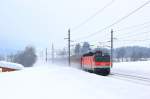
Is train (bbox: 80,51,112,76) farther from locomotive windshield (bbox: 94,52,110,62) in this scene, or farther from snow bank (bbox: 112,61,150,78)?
snow bank (bbox: 112,61,150,78)

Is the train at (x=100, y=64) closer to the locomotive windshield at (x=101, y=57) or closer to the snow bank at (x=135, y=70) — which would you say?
the locomotive windshield at (x=101, y=57)

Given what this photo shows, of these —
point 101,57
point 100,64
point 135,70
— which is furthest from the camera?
point 135,70

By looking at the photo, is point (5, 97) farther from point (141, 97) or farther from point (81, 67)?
point (81, 67)

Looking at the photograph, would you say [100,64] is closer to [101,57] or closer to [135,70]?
[101,57]

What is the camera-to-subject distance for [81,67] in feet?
148

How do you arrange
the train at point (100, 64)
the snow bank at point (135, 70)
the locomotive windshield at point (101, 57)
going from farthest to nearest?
1. the snow bank at point (135, 70)
2. the locomotive windshield at point (101, 57)
3. the train at point (100, 64)

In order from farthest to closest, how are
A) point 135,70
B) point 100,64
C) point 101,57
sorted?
1. point 135,70
2. point 101,57
3. point 100,64

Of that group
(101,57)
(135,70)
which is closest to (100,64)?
(101,57)

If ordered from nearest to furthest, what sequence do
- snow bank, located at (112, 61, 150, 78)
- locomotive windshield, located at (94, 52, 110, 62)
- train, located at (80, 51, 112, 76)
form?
train, located at (80, 51, 112, 76) → locomotive windshield, located at (94, 52, 110, 62) → snow bank, located at (112, 61, 150, 78)

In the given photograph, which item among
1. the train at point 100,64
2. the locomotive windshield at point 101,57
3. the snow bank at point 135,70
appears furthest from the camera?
the snow bank at point 135,70

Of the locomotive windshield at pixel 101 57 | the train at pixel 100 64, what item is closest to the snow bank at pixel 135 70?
the train at pixel 100 64

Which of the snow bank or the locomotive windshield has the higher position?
the locomotive windshield

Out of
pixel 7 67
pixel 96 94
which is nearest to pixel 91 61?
pixel 96 94

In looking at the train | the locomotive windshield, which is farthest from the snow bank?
the locomotive windshield
